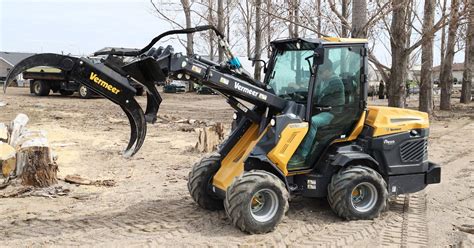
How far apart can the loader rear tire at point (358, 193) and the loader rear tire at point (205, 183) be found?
1428 mm

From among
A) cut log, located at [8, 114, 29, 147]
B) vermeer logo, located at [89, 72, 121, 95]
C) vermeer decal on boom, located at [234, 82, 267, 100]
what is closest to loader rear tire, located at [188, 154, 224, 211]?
vermeer decal on boom, located at [234, 82, 267, 100]

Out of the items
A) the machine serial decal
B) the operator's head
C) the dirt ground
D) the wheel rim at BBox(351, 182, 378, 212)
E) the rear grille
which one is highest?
the operator's head

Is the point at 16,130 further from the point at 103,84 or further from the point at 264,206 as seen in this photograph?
the point at 264,206

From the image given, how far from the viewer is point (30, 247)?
201 inches

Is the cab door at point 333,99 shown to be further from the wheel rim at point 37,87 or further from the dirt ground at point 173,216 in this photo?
the wheel rim at point 37,87

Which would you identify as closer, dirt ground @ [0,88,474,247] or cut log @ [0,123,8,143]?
dirt ground @ [0,88,474,247]

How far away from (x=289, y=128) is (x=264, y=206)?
0.93 m

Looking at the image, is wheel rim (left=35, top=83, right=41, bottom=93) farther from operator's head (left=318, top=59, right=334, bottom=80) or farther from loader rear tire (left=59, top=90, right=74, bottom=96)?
operator's head (left=318, top=59, right=334, bottom=80)

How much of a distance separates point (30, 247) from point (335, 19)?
1343cm

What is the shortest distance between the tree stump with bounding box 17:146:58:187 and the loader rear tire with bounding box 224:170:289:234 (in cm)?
347

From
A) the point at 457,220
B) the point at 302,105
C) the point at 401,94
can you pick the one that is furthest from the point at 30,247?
the point at 401,94

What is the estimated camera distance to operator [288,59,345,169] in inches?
231

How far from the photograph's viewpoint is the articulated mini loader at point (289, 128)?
5293 millimetres

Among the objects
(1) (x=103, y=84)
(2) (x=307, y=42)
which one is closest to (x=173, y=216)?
(1) (x=103, y=84)
